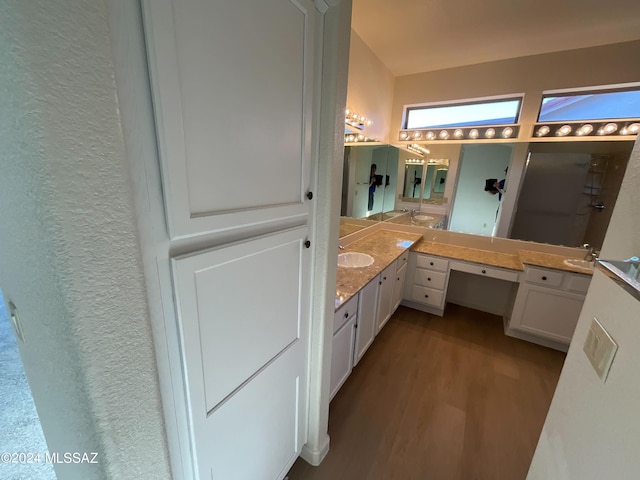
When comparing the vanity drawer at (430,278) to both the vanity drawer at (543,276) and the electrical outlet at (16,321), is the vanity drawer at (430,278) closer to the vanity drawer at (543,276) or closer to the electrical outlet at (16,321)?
the vanity drawer at (543,276)

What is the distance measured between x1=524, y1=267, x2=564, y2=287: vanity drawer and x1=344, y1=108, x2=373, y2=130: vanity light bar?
82.0 inches

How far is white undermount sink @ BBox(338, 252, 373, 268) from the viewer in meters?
2.29

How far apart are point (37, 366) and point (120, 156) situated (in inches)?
21.3

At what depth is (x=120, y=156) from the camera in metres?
0.41

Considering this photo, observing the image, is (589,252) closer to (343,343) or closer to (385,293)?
(385,293)

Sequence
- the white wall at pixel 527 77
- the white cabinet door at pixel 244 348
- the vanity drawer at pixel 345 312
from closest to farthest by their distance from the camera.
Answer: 1. the white cabinet door at pixel 244 348
2. the vanity drawer at pixel 345 312
3. the white wall at pixel 527 77

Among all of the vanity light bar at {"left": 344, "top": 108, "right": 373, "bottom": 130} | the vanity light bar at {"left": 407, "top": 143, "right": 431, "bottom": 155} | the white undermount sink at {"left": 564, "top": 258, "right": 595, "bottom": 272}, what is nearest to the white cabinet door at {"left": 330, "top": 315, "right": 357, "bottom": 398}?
the vanity light bar at {"left": 344, "top": 108, "right": 373, "bottom": 130}

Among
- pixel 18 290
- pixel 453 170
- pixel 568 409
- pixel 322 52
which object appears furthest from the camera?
pixel 453 170

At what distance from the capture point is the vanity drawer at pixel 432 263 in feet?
8.90

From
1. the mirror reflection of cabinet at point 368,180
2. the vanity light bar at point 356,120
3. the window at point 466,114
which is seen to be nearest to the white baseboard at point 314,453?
the mirror reflection of cabinet at point 368,180

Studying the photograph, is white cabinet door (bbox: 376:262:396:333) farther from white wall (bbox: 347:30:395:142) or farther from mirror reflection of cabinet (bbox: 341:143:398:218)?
white wall (bbox: 347:30:395:142)

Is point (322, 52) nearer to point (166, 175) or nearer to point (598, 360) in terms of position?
point (166, 175)

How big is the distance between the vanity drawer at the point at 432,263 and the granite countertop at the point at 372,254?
0.67ft

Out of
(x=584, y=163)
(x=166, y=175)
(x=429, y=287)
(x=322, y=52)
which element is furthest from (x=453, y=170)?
(x=166, y=175)
